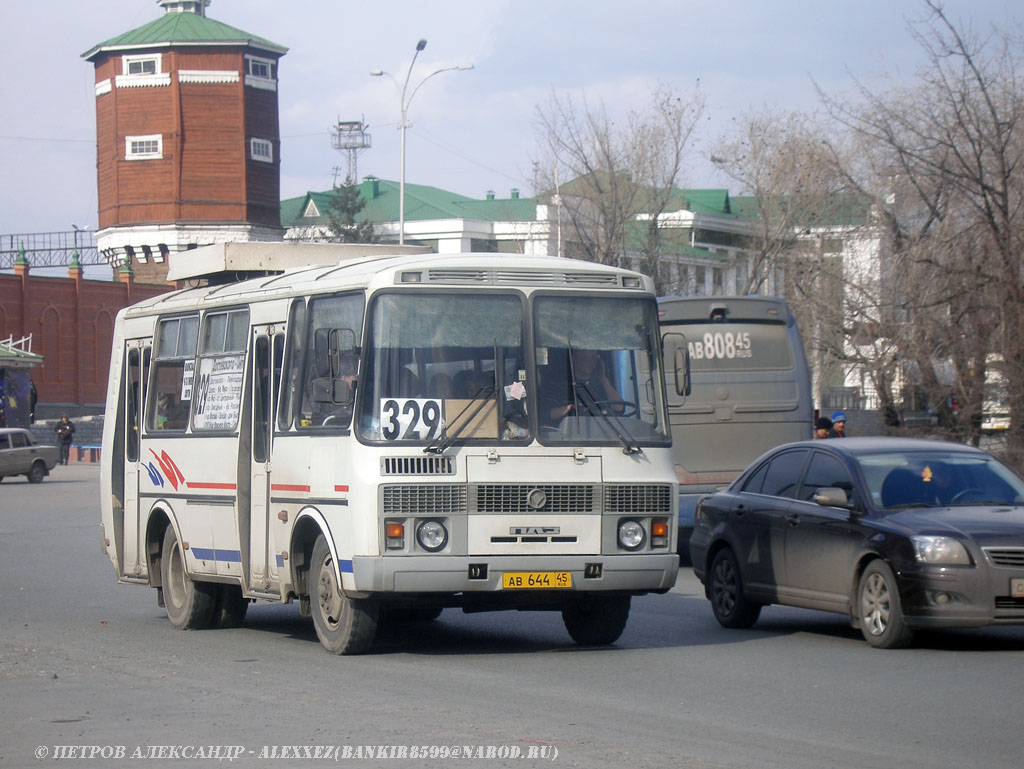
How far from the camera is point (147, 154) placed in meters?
77.2

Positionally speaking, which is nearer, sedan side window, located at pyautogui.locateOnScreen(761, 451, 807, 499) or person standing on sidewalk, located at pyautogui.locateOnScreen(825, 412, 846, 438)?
sedan side window, located at pyautogui.locateOnScreen(761, 451, 807, 499)

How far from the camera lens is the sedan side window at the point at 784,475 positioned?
40.9 feet

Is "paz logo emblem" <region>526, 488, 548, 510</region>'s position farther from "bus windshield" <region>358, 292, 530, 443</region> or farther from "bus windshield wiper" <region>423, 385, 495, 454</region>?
"bus windshield wiper" <region>423, 385, 495, 454</region>

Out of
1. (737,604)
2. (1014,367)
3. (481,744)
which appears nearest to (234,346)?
(737,604)

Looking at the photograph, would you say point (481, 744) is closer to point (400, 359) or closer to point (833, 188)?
point (400, 359)

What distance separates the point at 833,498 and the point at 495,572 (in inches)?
112

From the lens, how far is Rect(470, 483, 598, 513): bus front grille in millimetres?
10367

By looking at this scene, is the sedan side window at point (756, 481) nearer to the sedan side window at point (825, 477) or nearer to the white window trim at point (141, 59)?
the sedan side window at point (825, 477)

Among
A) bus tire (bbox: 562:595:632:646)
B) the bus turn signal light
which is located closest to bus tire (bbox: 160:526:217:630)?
bus tire (bbox: 562:595:632:646)

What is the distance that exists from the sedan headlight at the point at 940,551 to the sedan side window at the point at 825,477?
1035 millimetres

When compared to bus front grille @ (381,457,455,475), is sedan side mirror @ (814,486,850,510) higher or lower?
lower

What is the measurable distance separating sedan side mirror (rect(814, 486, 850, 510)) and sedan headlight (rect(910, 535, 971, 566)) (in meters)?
0.85

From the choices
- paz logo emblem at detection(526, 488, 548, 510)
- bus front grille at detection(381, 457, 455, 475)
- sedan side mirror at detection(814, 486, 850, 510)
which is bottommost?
sedan side mirror at detection(814, 486, 850, 510)

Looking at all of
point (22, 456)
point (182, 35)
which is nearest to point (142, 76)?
point (182, 35)
